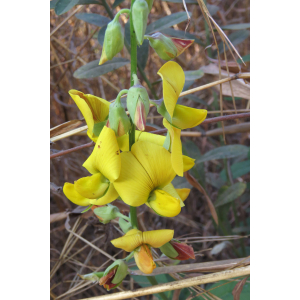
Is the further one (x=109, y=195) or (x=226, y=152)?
(x=226, y=152)

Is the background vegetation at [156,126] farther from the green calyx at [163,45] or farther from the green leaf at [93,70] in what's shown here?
the green calyx at [163,45]

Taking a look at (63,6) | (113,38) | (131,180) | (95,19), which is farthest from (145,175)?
(95,19)

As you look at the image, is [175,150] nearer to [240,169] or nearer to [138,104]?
[138,104]

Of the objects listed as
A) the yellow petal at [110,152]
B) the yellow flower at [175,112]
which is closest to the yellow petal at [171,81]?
the yellow flower at [175,112]

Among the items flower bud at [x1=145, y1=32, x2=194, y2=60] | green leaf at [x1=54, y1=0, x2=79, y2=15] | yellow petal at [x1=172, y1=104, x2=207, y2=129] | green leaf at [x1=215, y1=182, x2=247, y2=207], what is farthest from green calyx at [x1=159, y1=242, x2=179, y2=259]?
green leaf at [x1=54, y1=0, x2=79, y2=15]

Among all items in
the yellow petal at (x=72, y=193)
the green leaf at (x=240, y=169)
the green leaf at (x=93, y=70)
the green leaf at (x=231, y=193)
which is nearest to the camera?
the yellow petal at (x=72, y=193)

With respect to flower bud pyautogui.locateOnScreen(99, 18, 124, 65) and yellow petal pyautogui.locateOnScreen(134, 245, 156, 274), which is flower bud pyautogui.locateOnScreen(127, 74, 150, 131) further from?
yellow petal pyautogui.locateOnScreen(134, 245, 156, 274)
